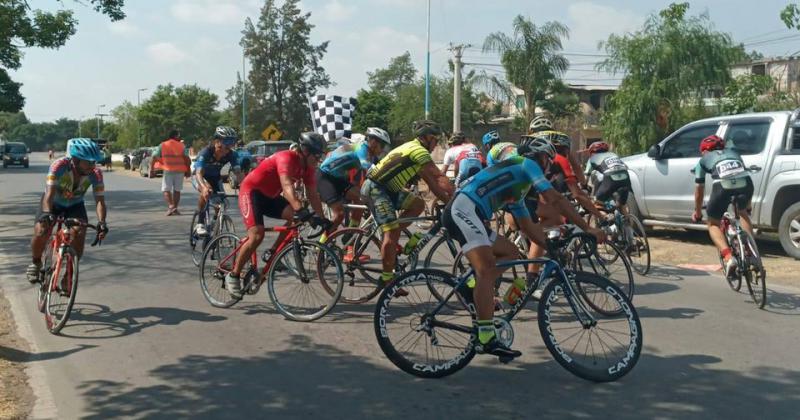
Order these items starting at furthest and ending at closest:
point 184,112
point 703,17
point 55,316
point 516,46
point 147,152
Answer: point 184,112
point 147,152
point 516,46
point 703,17
point 55,316

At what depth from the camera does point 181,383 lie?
5375mm

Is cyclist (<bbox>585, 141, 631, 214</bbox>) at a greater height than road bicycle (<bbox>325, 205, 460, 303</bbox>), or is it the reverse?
cyclist (<bbox>585, 141, 631, 214</bbox>)

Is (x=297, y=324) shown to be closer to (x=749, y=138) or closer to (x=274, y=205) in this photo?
(x=274, y=205)

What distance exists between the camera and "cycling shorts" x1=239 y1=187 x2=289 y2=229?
294 inches

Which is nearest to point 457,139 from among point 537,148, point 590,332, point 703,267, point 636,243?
point 636,243

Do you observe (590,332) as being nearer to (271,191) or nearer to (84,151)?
(271,191)

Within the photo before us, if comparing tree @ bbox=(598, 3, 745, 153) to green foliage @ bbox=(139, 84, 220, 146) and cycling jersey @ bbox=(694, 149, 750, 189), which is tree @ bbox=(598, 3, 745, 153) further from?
green foliage @ bbox=(139, 84, 220, 146)

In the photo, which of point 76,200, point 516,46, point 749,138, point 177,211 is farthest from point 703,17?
point 76,200

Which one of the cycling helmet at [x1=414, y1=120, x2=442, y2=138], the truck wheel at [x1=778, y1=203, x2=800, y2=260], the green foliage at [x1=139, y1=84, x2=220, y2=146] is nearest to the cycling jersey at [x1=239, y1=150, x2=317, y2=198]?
the cycling helmet at [x1=414, y1=120, x2=442, y2=138]

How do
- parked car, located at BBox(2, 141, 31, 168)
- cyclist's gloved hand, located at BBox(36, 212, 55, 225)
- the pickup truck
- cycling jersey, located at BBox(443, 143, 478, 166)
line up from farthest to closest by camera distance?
parked car, located at BBox(2, 141, 31, 168)
cycling jersey, located at BBox(443, 143, 478, 166)
the pickup truck
cyclist's gloved hand, located at BBox(36, 212, 55, 225)

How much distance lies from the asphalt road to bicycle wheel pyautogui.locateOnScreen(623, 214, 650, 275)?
0.86 meters

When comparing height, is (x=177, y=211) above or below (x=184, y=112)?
below

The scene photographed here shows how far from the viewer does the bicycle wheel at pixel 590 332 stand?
17.4ft

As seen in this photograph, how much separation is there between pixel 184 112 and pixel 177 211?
2296 inches
